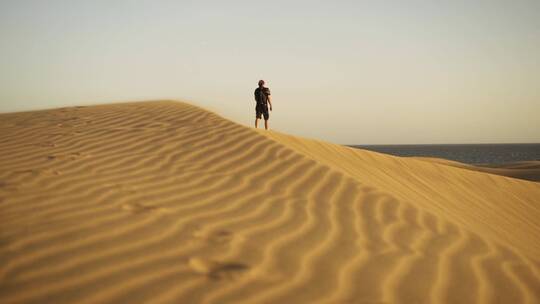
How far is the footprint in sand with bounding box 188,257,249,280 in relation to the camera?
A: 7.66 ft

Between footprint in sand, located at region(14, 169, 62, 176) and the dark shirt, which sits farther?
the dark shirt

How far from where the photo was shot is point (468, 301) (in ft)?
7.55

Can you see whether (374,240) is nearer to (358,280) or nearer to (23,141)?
(358,280)

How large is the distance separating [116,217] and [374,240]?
1941mm

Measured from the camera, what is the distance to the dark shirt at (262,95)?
9.84 metres

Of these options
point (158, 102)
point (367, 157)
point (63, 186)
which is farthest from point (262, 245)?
point (158, 102)

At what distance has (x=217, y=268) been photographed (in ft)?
7.91

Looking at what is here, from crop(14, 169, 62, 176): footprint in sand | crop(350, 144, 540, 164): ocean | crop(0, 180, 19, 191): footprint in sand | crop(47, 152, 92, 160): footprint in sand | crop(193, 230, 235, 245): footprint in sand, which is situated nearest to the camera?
crop(193, 230, 235, 245): footprint in sand

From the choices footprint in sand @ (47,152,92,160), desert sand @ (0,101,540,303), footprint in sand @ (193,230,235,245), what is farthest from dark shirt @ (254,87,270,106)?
footprint in sand @ (193,230,235,245)

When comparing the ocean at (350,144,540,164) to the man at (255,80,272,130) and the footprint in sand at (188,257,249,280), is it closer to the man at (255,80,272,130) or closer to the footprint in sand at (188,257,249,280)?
the man at (255,80,272,130)

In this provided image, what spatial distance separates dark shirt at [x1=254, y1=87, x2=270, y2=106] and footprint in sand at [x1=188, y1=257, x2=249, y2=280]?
764cm

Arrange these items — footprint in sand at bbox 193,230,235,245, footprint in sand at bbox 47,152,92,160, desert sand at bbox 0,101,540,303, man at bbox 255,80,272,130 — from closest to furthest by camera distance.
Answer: desert sand at bbox 0,101,540,303 < footprint in sand at bbox 193,230,235,245 < footprint in sand at bbox 47,152,92,160 < man at bbox 255,80,272,130

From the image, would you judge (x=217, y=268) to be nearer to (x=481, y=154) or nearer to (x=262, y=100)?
Answer: (x=262, y=100)

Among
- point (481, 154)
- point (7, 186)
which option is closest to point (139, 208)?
point (7, 186)
